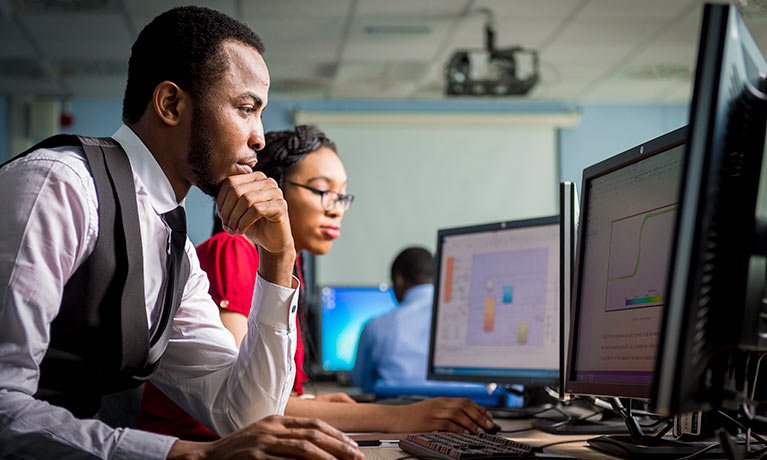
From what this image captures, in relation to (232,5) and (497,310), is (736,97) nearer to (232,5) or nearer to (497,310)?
(497,310)

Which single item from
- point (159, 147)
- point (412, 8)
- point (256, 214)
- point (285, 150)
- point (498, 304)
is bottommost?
point (498, 304)

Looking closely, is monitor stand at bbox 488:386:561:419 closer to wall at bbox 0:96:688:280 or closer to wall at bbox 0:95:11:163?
wall at bbox 0:96:688:280

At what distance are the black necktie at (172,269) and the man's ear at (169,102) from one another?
6.3 inches

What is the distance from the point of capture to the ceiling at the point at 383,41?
168 inches

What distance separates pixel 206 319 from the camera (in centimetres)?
143

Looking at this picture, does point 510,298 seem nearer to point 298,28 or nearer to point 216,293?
point 216,293

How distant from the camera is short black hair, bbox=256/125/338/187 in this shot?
203cm

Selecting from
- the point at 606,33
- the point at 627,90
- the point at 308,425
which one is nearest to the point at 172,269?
the point at 308,425

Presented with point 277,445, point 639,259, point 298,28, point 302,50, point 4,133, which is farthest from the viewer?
point 4,133

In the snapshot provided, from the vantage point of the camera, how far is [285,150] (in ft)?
6.68

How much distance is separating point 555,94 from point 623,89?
1.69 feet

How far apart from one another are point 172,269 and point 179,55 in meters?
0.37

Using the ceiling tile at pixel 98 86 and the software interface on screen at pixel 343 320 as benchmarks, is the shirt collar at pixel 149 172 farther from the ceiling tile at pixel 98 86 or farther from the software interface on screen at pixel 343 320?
the ceiling tile at pixel 98 86

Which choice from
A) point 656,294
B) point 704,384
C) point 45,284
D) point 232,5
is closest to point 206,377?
point 45,284
